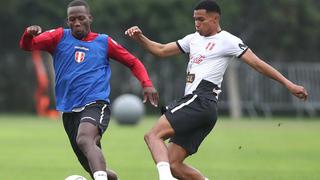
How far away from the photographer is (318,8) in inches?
1802

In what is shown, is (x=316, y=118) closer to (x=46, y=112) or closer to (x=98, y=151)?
(x=46, y=112)

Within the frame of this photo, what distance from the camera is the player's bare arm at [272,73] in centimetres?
1030

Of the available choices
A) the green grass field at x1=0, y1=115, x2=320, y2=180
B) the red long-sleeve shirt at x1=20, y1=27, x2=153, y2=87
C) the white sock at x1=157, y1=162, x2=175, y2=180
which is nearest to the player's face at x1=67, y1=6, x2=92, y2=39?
the red long-sleeve shirt at x1=20, y1=27, x2=153, y2=87

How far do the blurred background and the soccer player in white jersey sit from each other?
31.0m

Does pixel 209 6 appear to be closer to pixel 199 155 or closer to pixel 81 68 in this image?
pixel 81 68

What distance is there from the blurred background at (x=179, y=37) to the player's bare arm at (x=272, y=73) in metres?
31.2

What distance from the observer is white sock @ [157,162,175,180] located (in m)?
10.0

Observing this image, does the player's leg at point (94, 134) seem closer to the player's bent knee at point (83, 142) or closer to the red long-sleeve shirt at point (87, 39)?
the player's bent knee at point (83, 142)

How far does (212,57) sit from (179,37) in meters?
33.1

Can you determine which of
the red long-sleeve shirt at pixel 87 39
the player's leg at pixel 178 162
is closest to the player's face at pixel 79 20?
the red long-sleeve shirt at pixel 87 39

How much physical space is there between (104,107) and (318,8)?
119 ft

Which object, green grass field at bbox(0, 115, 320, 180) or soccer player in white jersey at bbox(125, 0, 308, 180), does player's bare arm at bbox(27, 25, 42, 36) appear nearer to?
soccer player in white jersey at bbox(125, 0, 308, 180)

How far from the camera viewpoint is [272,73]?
10.5 meters

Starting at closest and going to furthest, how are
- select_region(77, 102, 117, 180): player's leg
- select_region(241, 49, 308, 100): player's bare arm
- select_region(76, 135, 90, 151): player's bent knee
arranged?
select_region(77, 102, 117, 180): player's leg → select_region(76, 135, 90, 151): player's bent knee → select_region(241, 49, 308, 100): player's bare arm
